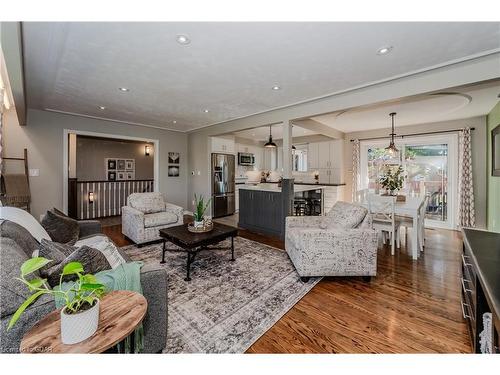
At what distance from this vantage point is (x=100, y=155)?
24.2ft

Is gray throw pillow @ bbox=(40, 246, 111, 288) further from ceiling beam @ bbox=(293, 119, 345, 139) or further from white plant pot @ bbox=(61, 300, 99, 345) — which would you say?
ceiling beam @ bbox=(293, 119, 345, 139)

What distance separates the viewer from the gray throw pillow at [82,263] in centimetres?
134

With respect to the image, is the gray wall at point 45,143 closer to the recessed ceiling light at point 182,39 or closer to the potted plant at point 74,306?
the recessed ceiling light at point 182,39

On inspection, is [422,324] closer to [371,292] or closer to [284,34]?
[371,292]

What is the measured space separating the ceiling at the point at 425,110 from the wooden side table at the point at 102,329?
12.3 ft

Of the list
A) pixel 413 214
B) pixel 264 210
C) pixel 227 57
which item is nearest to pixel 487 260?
pixel 413 214

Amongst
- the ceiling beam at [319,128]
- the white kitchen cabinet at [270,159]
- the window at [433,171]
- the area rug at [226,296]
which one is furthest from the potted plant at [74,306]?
the white kitchen cabinet at [270,159]

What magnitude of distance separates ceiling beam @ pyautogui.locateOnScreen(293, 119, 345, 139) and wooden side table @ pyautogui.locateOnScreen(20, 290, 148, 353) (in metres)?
3.97

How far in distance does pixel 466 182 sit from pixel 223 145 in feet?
18.1

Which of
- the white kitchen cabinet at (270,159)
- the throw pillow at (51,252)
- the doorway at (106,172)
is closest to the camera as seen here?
the throw pillow at (51,252)

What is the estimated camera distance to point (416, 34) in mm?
1963

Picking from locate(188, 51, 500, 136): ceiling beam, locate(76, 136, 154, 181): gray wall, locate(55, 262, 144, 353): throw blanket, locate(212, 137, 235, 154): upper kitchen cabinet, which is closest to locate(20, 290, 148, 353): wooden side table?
locate(55, 262, 144, 353): throw blanket
